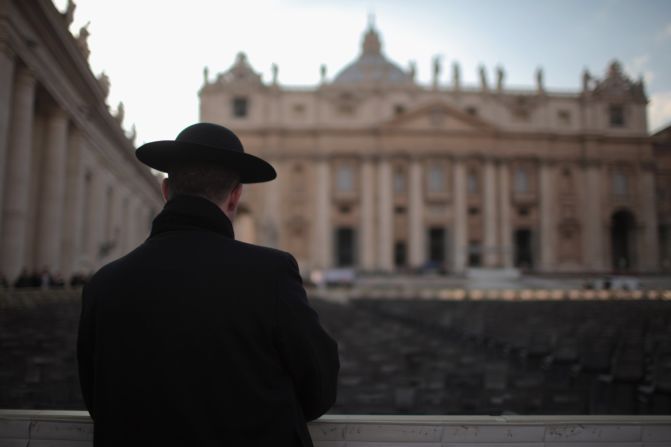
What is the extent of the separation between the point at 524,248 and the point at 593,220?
8.07 metres

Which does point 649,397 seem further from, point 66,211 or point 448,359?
point 66,211

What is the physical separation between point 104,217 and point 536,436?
1059 inches

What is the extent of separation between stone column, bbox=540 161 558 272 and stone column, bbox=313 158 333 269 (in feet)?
76.4

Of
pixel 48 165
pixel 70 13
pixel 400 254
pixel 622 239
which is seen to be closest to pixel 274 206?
pixel 400 254

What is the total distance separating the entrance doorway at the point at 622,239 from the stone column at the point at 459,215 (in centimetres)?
1881

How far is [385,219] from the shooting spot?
54062 millimetres

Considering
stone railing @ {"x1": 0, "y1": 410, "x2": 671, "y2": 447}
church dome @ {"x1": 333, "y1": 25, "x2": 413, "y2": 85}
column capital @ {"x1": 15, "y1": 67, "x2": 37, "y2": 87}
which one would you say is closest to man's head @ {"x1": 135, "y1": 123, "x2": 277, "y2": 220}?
stone railing @ {"x1": 0, "y1": 410, "x2": 671, "y2": 447}

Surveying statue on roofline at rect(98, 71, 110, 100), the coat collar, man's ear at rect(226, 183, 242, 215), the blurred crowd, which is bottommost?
the blurred crowd

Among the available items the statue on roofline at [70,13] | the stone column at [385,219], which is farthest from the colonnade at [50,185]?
the stone column at [385,219]

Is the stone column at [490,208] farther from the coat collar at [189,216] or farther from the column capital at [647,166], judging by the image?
the coat collar at [189,216]

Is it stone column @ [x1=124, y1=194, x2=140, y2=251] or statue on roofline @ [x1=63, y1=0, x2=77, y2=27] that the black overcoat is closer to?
statue on roofline @ [x1=63, y1=0, x2=77, y2=27]

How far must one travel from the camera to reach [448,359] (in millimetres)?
8031

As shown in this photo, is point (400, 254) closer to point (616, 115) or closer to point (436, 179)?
point (436, 179)

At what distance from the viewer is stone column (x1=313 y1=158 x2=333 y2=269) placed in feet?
174
